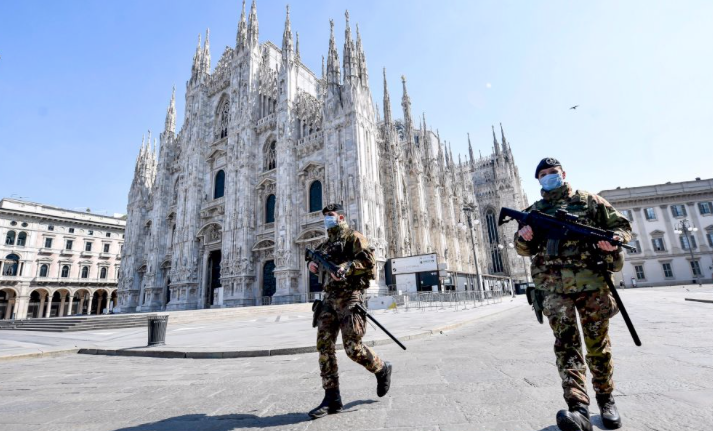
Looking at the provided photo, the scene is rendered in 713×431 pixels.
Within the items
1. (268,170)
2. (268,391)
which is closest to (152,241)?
(268,170)

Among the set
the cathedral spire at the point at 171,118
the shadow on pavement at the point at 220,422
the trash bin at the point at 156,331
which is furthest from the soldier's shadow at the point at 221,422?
the cathedral spire at the point at 171,118

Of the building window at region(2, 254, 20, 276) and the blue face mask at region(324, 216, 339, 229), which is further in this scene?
the building window at region(2, 254, 20, 276)

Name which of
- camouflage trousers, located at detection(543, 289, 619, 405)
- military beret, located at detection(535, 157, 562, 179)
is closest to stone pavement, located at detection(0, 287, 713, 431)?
camouflage trousers, located at detection(543, 289, 619, 405)

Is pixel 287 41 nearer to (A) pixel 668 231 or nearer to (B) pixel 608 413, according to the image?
(B) pixel 608 413

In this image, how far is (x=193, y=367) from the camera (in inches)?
195

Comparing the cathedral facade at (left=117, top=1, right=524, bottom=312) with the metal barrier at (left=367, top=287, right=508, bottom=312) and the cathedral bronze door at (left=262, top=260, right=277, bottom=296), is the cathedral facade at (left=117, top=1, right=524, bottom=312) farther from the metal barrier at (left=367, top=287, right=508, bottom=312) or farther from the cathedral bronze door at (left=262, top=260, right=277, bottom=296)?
the metal barrier at (left=367, top=287, right=508, bottom=312)

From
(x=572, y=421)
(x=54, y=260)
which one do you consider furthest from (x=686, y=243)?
(x=54, y=260)

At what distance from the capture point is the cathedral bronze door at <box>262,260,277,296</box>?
23953 millimetres

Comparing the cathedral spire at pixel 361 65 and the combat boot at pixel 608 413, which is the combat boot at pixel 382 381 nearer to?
the combat boot at pixel 608 413

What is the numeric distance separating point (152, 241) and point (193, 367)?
101ft

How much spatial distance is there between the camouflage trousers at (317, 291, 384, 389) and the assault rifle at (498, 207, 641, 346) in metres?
1.53

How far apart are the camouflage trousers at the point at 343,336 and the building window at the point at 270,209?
2317cm

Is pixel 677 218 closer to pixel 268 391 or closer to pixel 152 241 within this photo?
pixel 268 391

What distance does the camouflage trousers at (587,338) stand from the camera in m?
2.17
